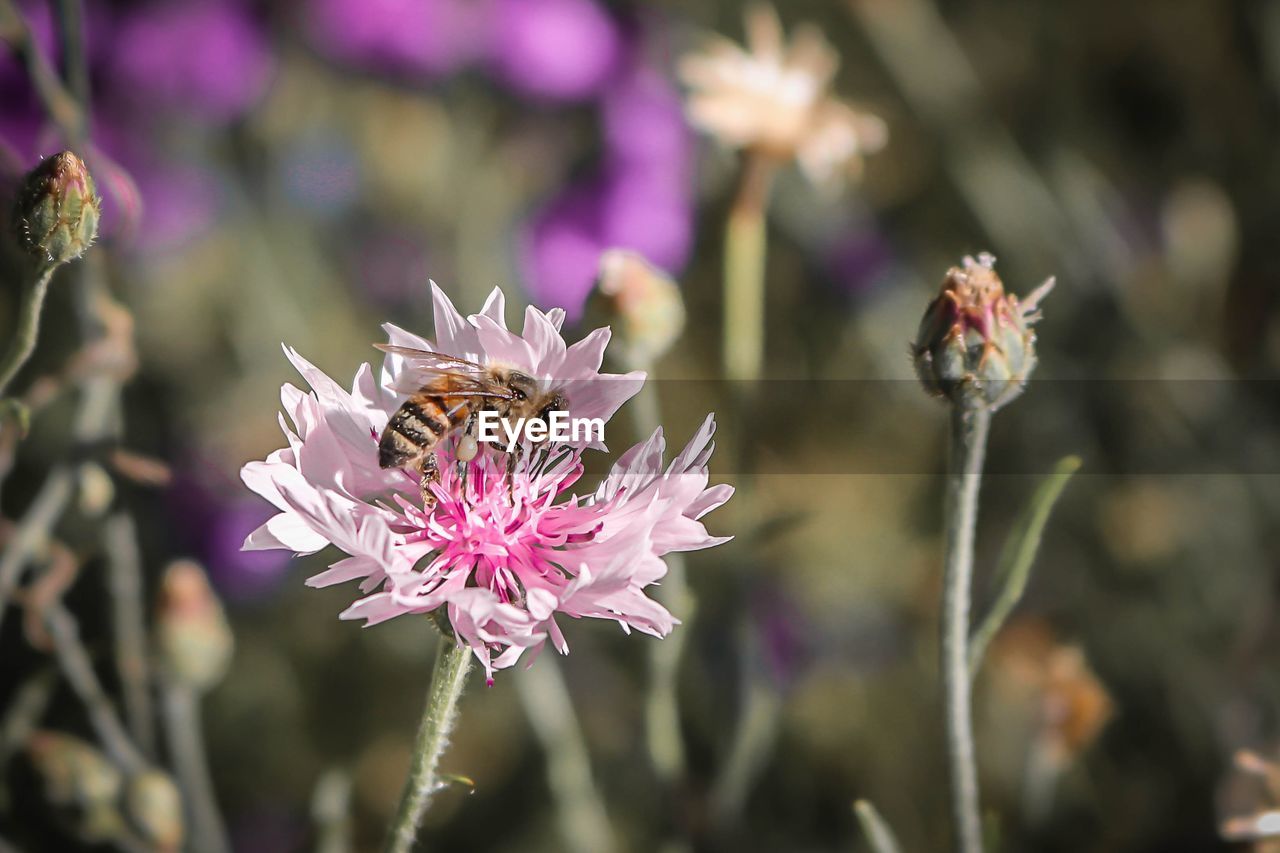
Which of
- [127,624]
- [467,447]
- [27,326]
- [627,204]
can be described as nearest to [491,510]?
[467,447]

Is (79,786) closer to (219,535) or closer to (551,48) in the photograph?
(219,535)

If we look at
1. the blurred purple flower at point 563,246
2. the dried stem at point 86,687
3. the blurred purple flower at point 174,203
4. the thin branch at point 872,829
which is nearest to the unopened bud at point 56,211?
the dried stem at point 86,687

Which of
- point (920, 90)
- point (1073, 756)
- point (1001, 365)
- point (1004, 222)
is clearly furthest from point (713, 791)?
point (920, 90)

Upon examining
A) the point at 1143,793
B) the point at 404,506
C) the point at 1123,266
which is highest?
the point at 1123,266

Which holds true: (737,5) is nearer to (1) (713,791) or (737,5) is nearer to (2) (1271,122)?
(2) (1271,122)

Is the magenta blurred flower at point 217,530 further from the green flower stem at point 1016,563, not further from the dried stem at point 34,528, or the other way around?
the green flower stem at point 1016,563

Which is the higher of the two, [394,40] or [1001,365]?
[394,40]
